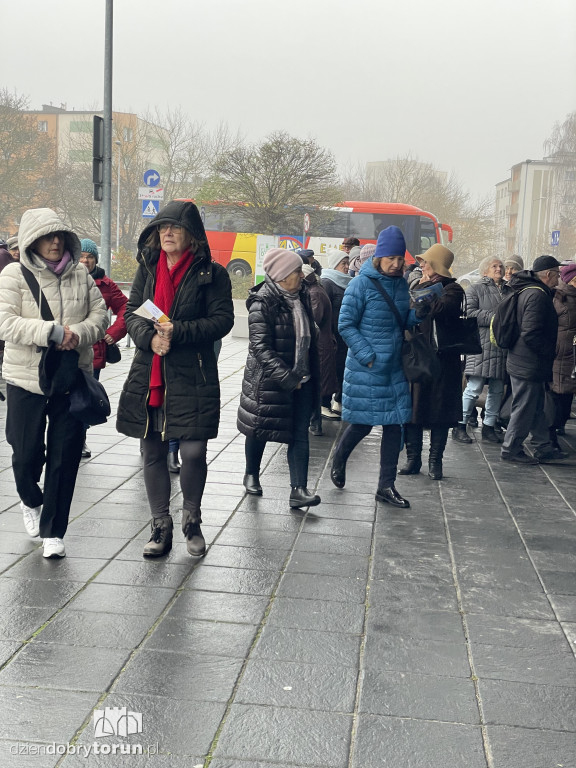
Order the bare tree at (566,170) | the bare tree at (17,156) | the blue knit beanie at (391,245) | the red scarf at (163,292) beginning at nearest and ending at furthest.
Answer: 1. the red scarf at (163,292)
2. the blue knit beanie at (391,245)
3. the bare tree at (17,156)
4. the bare tree at (566,170)

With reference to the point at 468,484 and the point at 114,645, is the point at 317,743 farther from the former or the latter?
the point at 468,484

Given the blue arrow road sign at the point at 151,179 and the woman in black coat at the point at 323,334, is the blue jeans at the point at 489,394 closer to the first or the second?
the woman in black coat at the point at 323,334

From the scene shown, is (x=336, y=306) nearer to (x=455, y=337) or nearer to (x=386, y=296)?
(x=455, y=337)

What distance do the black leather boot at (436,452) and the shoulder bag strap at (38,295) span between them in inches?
151

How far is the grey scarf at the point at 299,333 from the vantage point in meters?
6.77

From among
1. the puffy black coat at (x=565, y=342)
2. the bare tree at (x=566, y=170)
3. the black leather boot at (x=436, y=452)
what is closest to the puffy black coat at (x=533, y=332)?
the puffy black coat at (x=565, y=342)

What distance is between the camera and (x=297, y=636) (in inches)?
169

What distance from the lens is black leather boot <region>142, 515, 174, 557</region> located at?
544 centimetres

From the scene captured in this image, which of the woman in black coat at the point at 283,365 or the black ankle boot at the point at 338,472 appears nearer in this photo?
the woman in black coat at the point at 283,365

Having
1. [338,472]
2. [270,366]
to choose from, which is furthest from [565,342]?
[270,366]

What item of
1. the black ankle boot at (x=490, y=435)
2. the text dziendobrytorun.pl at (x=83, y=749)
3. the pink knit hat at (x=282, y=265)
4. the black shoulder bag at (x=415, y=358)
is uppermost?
the pink knit hat at (x=282, y=265)

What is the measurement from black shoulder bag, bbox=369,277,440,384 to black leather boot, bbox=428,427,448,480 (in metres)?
1.14

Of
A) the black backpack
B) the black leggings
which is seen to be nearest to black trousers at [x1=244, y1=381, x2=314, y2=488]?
the black leggings

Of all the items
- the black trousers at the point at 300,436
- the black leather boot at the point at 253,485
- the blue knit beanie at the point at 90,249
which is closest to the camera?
the black trousers at the point at 300,436
